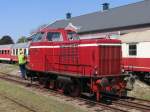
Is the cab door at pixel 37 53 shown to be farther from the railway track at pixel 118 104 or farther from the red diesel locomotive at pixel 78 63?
the railway track at pixel 118 104

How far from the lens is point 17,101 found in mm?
15055

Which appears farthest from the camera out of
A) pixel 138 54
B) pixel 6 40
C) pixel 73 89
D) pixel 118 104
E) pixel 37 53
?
pixel 6 40

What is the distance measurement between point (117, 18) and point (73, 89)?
27922mm

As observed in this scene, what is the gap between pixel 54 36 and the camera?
59.0 feet

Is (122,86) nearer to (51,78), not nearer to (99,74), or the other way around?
(99,74)

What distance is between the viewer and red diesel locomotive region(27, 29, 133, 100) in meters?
15.2

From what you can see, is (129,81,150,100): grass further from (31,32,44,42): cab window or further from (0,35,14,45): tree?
(0,35,14,45): tree

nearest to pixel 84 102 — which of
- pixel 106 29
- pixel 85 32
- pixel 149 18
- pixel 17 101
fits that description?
pixel 17 101

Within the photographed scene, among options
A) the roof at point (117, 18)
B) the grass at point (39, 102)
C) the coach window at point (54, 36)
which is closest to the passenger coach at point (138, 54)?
the coach window at point (54, 36)

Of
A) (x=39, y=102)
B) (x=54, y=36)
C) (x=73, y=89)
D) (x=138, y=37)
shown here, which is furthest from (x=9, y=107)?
(x=138, y=37)

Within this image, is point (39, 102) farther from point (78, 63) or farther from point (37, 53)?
point (37, 53)

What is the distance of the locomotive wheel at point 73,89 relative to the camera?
16.2 meters

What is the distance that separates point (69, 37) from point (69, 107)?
16.9 ft

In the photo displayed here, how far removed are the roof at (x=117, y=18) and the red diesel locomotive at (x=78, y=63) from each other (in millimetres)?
19991
